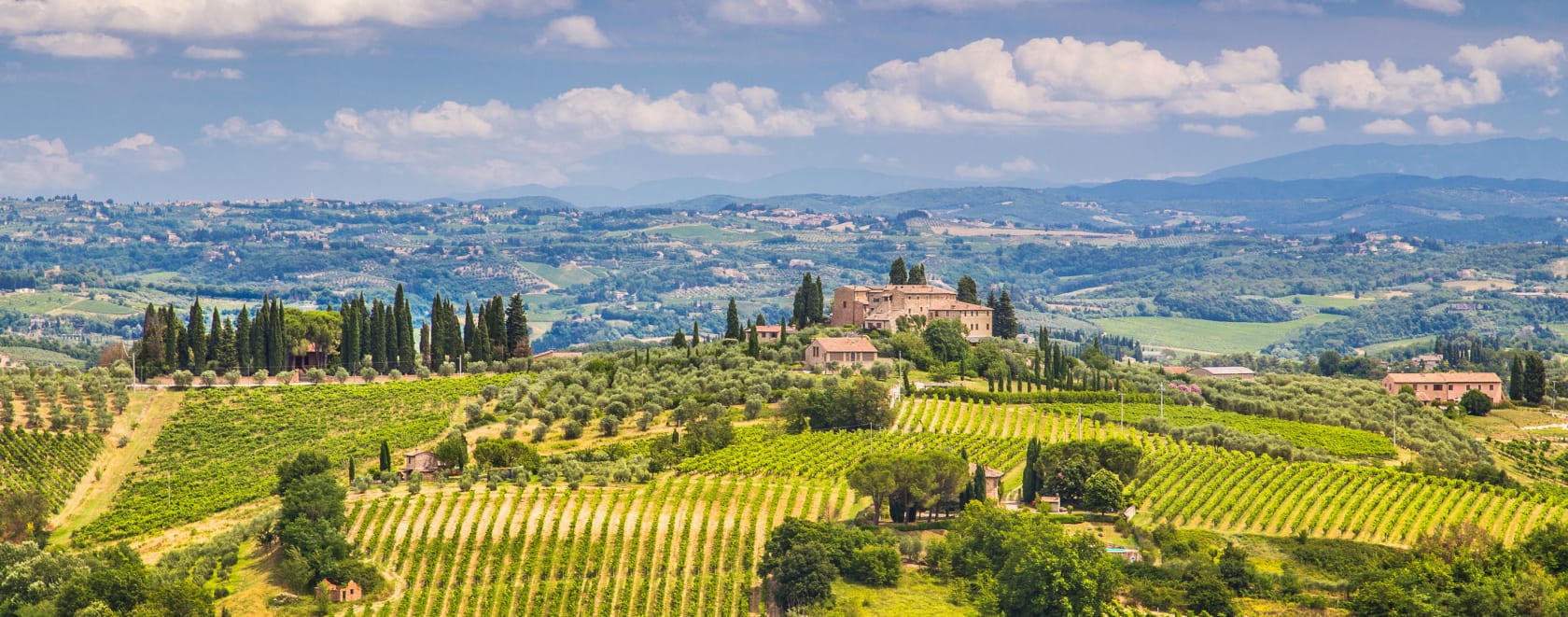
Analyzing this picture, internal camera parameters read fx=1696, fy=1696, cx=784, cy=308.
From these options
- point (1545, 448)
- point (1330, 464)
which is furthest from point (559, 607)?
point (1545, 448)

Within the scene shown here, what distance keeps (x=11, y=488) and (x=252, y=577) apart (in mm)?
17799

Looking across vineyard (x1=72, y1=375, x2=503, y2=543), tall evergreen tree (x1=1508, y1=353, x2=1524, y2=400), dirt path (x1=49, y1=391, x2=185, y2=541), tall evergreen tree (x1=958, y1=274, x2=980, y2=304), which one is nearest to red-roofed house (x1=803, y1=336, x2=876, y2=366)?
vineyard (x1=72, y1=375, x2=503, y2=543)

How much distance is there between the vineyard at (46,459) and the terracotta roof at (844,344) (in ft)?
137

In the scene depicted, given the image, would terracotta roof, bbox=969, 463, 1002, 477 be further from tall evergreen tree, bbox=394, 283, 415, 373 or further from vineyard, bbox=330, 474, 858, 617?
tall evergreen tree, bbox=394, 283, 415, 373

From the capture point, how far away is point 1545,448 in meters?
93.4

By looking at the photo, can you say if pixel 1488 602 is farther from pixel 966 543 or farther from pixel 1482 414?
pixel 1482 414

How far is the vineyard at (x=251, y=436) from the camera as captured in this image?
Result: 75.1 meters

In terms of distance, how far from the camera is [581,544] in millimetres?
65500

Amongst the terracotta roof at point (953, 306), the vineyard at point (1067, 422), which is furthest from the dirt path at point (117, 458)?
the terracotta roof at point (953, 306)

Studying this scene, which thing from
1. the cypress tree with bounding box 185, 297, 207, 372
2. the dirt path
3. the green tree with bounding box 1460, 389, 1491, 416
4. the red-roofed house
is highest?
the cypress tree with bounding box 185, 297, 207, 372

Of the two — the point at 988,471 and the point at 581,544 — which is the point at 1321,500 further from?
the point at 581,544

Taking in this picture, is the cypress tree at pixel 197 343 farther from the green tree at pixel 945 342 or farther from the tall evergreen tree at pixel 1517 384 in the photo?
the tall evergreen tree at pixel 1517 384

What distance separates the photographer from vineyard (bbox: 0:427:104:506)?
2985 inches

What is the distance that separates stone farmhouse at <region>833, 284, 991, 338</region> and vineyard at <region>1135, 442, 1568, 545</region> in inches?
1470
